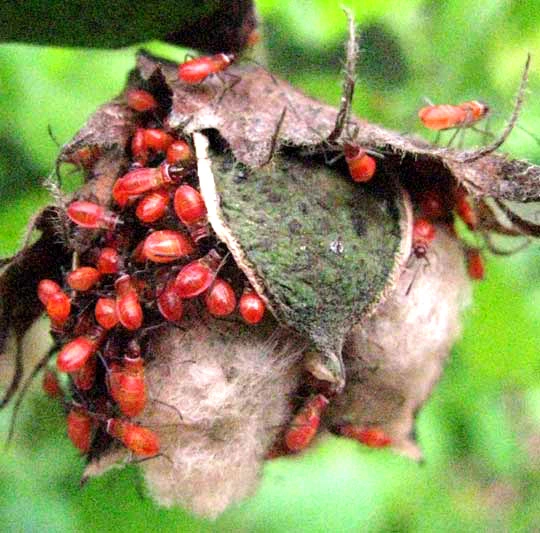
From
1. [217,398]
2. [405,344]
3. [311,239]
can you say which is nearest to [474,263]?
[405,344]

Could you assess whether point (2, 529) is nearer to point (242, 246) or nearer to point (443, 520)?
point (242, 246)

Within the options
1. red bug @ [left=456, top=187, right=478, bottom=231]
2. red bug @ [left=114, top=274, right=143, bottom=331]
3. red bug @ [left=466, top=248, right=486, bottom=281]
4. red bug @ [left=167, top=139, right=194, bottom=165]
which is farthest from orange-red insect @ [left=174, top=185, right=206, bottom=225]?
red bug @ [left=466, top=248, right=486, bottom=281]

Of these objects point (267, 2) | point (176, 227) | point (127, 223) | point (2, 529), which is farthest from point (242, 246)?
point (267, 2)

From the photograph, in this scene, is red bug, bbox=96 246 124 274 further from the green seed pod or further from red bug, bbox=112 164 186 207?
the green seed pod

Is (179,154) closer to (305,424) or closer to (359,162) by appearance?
(359,162)

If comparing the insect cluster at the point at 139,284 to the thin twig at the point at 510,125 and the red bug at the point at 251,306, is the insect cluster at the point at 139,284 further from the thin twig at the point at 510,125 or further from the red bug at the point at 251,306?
the thin twig at the point at 510,125
